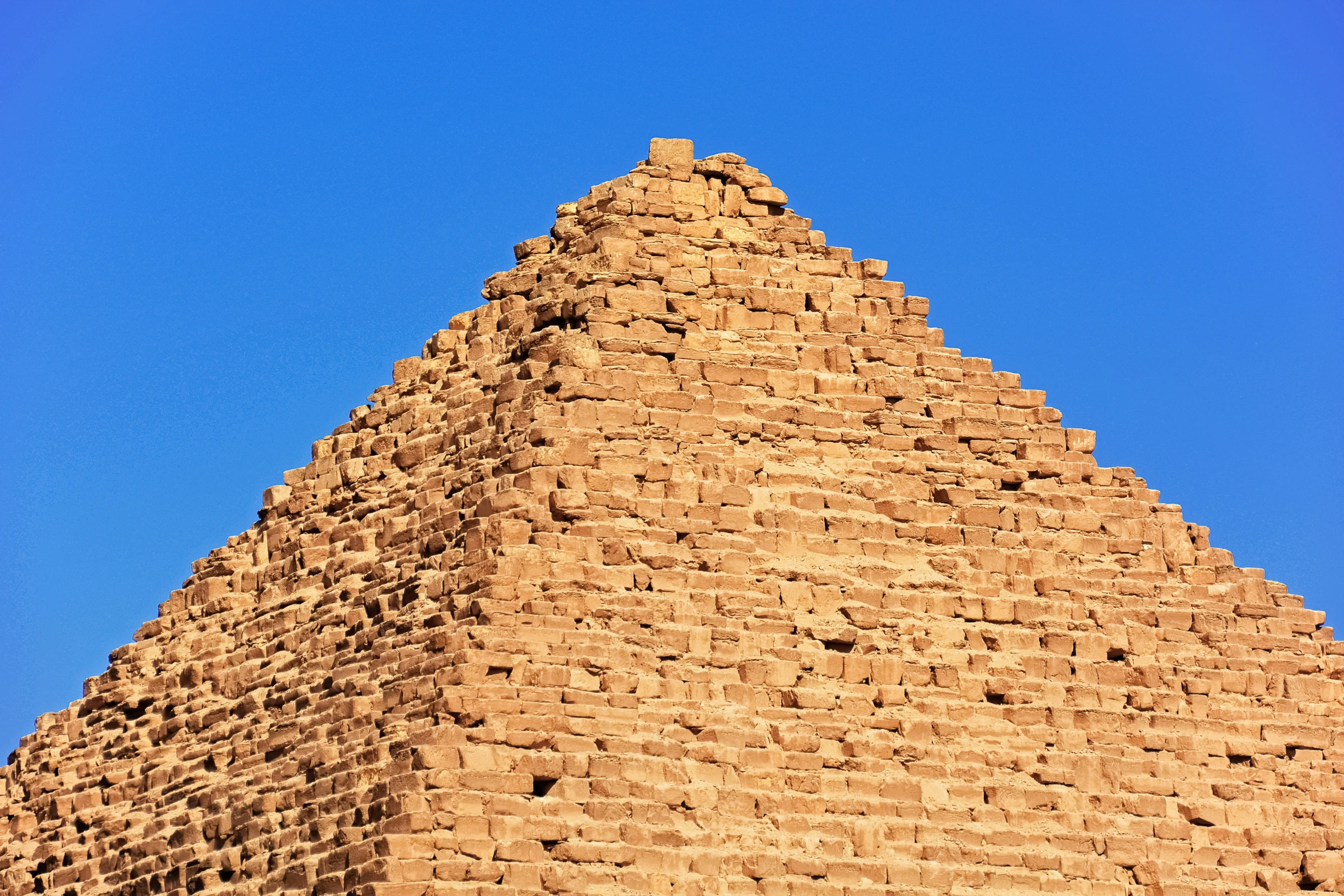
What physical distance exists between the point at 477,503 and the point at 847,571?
3.90 meters

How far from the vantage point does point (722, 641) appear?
32.6m

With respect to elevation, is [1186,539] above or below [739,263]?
below

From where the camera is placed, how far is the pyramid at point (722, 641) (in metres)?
31.4

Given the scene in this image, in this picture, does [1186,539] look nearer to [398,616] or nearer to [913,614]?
[913,614]

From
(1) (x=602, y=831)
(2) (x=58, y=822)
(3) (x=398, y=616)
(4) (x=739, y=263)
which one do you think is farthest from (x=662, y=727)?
(2) (x=58, y=822)

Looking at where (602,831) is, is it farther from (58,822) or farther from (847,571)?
(58,822)

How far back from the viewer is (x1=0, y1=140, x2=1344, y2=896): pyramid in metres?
31.4

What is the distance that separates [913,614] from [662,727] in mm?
3373

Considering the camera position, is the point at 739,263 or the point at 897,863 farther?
the point at 739,263

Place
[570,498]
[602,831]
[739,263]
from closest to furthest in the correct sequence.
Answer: [602,831], [570,498], [739,263]

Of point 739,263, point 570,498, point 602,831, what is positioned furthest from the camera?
point 739,263

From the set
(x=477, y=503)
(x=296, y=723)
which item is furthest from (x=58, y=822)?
(x=477, y=503)

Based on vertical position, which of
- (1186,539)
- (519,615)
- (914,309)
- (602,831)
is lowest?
(602,831)

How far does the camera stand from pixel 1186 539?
3575 cm
